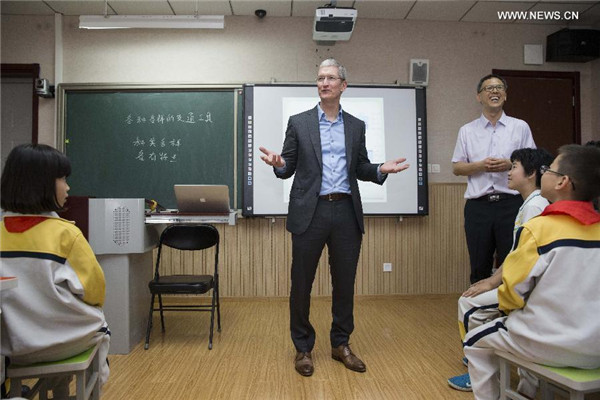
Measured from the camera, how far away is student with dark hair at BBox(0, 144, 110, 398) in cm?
143

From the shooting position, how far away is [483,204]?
275 cm

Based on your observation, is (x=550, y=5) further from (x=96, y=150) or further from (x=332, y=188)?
(x=96, y=150)

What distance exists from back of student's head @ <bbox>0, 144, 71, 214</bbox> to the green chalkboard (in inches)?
112

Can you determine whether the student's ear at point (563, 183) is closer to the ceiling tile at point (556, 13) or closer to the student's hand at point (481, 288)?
the student's hand at point (481, 288)

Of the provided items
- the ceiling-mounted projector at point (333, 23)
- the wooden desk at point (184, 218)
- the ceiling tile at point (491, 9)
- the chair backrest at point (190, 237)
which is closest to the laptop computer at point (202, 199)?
the wooden desk at point (184, 218)

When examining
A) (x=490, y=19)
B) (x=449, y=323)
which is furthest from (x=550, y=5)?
(x=449, y=323)

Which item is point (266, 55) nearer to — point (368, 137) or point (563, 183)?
point (368, 137)

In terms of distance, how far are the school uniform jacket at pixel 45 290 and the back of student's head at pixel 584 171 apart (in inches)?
68.3

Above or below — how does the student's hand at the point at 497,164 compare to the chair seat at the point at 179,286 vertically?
above

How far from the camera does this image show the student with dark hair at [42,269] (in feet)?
4.71

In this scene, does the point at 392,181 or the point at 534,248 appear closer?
the point at 534,248

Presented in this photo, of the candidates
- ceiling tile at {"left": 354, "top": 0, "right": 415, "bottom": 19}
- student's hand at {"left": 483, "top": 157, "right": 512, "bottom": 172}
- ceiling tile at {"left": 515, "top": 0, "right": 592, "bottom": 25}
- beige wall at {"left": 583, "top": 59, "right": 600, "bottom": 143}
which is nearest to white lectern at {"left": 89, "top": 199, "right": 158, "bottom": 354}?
student's hand at {"left": 483, "top": 157, "right": 512, "bottom": 172}

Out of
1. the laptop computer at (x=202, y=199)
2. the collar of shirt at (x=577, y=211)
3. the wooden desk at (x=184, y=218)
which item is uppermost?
the laptop computer at (x=202, y=199)

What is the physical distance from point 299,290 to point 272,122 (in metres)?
2.19
